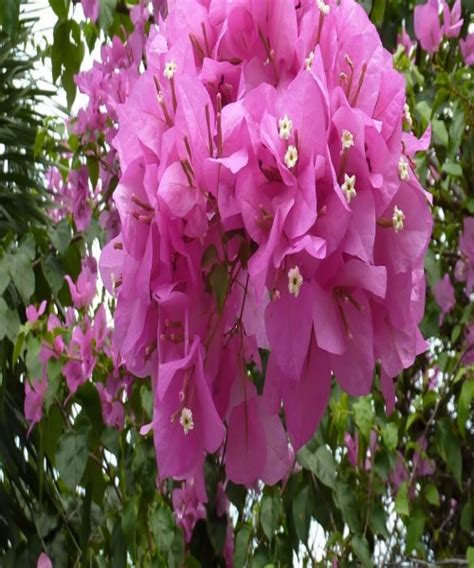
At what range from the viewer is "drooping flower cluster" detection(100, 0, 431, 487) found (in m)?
0.42

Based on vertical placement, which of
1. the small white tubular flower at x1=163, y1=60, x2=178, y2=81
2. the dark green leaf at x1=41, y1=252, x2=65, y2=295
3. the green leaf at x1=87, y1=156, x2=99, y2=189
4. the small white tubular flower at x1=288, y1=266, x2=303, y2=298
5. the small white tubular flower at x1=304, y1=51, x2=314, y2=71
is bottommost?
the dark green leaf at x1=41, y1=252, x2=65, y2=295

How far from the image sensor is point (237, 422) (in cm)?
46

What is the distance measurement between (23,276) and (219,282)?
92 cm

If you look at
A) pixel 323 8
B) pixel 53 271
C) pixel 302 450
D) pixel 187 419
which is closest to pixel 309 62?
pixel 323 8

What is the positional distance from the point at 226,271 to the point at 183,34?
0.43 feet

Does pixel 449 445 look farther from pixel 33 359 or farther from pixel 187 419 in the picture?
pixel 187 419

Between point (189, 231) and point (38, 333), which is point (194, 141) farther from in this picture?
point (38, 333)

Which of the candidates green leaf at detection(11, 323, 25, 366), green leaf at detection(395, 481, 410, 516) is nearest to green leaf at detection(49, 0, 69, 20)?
green leaf at detection(11, 323, 25, 366)

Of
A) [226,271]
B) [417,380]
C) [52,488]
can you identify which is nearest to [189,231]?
[226,271]

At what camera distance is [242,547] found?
1245mm

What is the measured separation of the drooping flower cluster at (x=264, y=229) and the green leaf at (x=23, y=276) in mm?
842

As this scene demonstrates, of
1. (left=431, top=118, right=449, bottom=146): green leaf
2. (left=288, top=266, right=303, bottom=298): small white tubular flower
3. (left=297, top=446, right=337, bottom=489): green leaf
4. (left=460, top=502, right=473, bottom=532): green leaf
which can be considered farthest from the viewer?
(left=460, top=502, right=473, bottom=532): green leaf

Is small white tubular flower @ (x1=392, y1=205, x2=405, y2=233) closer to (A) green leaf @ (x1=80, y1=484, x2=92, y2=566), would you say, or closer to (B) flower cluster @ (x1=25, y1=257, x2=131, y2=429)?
(B) flower cluster @ (x1=25, y1=257, x2=131, y2=429)

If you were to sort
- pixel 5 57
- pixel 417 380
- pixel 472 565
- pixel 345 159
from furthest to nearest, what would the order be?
1. pixel 5 57
2. pixel 417 380
3. pixel 472 565
4. pixel 345 159
